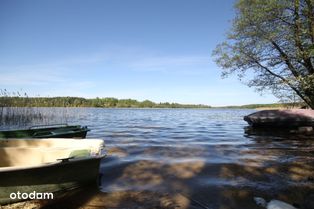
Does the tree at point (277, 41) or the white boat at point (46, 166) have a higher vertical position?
the tree at point (277, 41)

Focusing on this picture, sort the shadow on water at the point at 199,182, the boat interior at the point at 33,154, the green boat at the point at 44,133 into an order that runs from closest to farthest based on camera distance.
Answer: the shadow on water at the point at 199,182, the boat interior at the point at 33,154, the green boat at the point at 44,133

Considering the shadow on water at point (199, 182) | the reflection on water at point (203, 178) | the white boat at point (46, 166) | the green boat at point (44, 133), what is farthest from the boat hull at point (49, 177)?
the green boat at point (44, 133)

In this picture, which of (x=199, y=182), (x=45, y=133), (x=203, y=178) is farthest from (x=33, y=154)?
(x=45, y=133)

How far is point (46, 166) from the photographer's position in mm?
5172

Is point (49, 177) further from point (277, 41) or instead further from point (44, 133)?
point (277, 41)

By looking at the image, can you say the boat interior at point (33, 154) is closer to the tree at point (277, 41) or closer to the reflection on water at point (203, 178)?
the reflection on water at point (203, 178)

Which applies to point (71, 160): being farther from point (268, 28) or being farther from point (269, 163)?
point (268, 28)

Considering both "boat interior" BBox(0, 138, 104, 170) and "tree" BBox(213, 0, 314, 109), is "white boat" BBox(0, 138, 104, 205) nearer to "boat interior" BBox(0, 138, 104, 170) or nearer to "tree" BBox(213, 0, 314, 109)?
"boat interior" BBox(0, 138, 104, 170)

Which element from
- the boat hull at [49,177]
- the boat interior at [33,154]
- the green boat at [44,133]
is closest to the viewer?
the boat hull at [49,177]

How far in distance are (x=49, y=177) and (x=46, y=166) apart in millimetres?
366

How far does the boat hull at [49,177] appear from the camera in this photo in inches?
196

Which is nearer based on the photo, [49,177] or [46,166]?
[46,166]

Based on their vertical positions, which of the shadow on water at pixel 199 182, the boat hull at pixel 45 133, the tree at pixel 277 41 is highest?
the tree at pixel 277 41

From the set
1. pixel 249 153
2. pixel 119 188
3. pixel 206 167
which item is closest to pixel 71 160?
pixel 119 188
